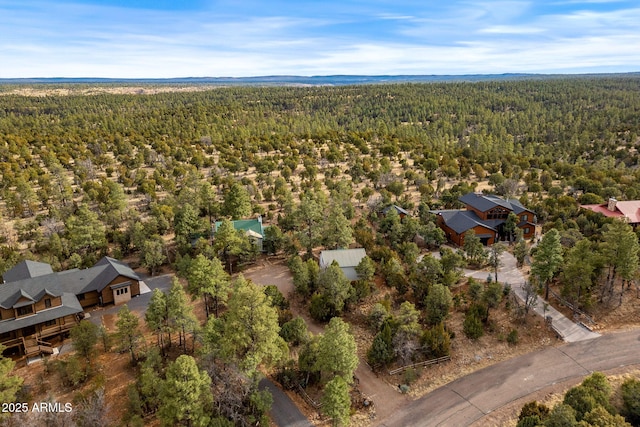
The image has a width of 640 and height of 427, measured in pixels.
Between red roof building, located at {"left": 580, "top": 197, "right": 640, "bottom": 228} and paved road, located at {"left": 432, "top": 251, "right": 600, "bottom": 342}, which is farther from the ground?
red roof building, located at {"left": 580, "top": 197, "right": 640, "bottom": 228}

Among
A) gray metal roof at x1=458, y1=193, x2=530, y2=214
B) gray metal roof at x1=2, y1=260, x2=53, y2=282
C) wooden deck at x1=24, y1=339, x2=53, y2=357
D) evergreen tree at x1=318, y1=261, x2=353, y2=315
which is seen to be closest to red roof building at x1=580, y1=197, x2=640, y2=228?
gray metal roof at x1=458, y1=193, x2=530, y2=214

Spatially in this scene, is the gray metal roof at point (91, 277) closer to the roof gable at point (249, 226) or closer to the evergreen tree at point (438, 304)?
the roof gable at point (249, 226)

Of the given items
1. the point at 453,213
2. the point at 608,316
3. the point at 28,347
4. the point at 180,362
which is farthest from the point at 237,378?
the point at 453,213

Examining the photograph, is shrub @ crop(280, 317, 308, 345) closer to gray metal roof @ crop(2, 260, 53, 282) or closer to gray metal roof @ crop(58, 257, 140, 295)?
gray metal roof @ crop(58, 257, 140, 295)

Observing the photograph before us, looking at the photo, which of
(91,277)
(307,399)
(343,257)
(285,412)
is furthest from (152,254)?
(307,399)

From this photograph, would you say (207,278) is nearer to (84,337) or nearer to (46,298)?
(84,337)

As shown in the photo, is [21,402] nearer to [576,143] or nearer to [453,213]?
[453,213]
